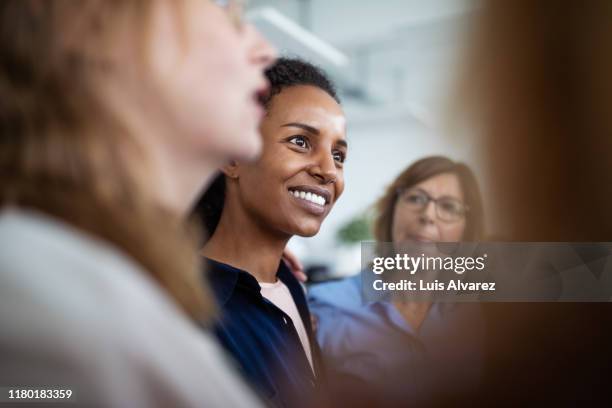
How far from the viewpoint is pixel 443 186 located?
107 cm

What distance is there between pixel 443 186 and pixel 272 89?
1.28 ft

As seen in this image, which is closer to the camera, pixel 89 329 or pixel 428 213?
pixel 89 329

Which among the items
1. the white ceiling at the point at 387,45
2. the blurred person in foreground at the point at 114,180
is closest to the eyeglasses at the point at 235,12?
the blurred person in foreground at the point at 114,180

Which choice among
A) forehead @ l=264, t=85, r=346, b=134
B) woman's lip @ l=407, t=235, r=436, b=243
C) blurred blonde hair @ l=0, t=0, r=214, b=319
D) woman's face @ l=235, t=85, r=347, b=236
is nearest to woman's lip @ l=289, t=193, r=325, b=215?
woman's face @ l=235, t=85, r=347, b=236

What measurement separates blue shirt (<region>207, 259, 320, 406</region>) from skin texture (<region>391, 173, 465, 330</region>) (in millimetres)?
260

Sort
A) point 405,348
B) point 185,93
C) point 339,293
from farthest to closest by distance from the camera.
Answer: point 339,293 < point 405,348 < point 185,93

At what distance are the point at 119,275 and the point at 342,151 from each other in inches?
24.6

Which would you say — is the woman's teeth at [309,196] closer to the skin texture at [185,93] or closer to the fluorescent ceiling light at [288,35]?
the skin texture at [185,93]

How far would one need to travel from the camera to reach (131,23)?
0.41 m

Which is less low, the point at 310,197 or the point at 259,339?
the point at 310,197

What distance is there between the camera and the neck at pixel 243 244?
822 mm

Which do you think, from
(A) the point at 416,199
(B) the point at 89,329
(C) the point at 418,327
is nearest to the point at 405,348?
(C) the point at 418,327

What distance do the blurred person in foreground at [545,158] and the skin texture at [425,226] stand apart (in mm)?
109

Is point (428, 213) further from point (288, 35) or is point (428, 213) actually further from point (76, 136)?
point (288, 35)
